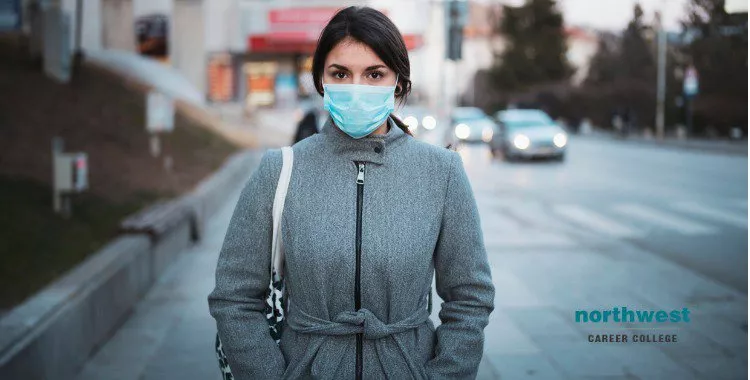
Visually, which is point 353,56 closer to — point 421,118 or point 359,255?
point 359,255

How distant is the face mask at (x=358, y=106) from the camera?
230cm

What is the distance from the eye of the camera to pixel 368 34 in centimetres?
227

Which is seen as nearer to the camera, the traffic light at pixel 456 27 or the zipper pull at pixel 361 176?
the zipper pull at pixel 361 176

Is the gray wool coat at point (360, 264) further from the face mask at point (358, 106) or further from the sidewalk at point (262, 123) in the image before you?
the sidewalk at point (262, 123)

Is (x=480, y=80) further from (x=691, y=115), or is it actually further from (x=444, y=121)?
(x=444, y=121)

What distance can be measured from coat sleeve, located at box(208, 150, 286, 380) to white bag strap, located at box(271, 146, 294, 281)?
2 centimetres

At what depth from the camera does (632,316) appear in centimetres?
626

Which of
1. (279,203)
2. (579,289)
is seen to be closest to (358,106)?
(279,203)

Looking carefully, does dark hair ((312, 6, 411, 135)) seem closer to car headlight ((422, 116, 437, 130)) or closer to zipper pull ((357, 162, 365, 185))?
zipper pull ((357, 162, 365, 185))

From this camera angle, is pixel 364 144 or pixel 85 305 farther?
pixel 85 305

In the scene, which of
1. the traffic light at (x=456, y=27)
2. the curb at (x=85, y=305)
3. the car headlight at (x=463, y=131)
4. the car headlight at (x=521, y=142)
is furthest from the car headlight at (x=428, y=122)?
the curb at (x=85, y=305)

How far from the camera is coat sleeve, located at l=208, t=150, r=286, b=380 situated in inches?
90.3

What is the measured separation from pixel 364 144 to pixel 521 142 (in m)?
22.8

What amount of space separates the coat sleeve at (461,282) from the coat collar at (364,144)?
183 millimetres
